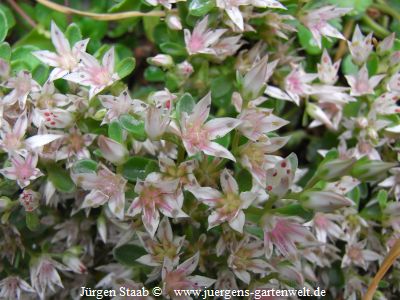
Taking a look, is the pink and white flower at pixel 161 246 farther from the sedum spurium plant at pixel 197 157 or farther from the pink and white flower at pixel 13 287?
the pink and white flower at pixel 13 287

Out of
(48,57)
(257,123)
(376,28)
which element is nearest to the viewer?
(257,123)

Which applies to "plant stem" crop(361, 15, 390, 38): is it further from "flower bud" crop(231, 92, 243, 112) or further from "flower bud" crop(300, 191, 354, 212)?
"flower bud" crop(300, 191, 354, 212)

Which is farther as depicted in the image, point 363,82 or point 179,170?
point 363,82

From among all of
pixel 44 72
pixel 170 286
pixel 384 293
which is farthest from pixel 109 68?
pixel 384 293

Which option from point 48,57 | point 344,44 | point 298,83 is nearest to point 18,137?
point 48,57

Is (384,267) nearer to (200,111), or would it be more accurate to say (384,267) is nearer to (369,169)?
(369,169)

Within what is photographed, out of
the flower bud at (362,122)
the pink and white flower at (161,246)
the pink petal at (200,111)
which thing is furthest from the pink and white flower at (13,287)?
the flower bud at (362,122)

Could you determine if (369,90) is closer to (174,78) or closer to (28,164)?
(174,78)
